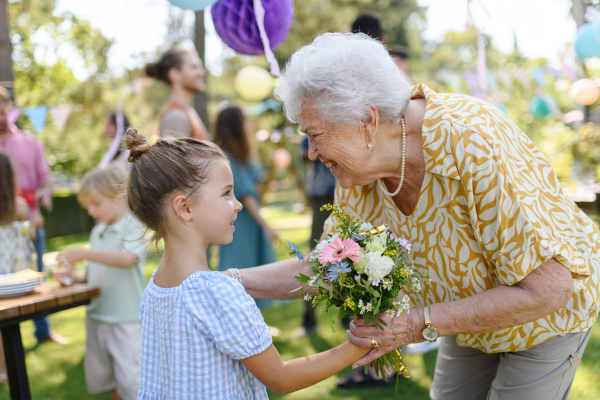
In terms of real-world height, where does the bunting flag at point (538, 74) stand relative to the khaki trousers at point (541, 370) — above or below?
above

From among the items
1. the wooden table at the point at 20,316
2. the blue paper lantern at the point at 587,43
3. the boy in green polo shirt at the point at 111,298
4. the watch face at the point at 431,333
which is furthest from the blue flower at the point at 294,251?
the blue paper lantern at the point at 587,43

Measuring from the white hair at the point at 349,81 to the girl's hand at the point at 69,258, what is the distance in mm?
1996

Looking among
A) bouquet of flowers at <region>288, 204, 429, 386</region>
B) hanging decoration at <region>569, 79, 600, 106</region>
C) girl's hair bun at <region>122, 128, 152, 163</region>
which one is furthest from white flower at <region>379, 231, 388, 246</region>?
hanging decoration at <region>569, 79, 600, 106</region>

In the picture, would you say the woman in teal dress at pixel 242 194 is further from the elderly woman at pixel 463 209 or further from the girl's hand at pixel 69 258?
the elderly woman at pixel 463 209

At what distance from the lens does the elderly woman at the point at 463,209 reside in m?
1.53

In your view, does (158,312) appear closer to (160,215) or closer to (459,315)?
(160,215)

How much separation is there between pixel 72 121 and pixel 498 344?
14101 mm

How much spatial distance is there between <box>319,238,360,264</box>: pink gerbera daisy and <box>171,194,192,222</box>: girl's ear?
50cm

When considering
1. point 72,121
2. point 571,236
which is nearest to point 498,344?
point 571,236

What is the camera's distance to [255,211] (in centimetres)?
464

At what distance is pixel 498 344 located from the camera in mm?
1788

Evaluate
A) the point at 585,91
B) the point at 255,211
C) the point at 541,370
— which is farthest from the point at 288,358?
the point at 585,91

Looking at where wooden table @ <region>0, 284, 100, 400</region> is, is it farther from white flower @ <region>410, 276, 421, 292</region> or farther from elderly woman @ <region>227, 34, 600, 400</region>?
white flower @ <region>410, 276, 421, 292</region>

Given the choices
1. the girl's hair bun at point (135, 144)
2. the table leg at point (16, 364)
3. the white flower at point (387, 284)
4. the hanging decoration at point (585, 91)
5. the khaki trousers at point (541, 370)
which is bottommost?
the table leg at point (16, 364)
